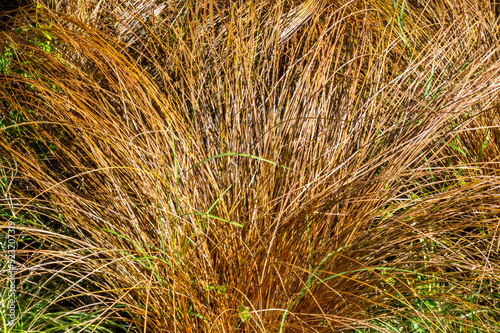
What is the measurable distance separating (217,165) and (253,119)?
0.71 feet

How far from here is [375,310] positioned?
133 centimetres

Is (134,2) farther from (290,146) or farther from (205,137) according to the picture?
(290,146)

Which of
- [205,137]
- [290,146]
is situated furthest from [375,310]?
[205,137]

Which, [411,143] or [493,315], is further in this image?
[493,315]

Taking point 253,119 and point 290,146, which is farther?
point 253,119

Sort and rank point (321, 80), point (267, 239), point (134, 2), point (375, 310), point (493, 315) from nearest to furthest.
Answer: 1. point (267, 239)
2. point (375, 310)
3. point (493, 315)
4. point (321, 80)
5. point (134, 2)

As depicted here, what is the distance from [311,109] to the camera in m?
1.53

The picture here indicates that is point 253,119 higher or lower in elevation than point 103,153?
lower

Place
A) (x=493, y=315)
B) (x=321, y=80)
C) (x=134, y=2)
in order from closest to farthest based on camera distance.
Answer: (x=493, y=315) < (x=321, y=80) < (x=134, y=2)

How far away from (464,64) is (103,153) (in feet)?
4.00

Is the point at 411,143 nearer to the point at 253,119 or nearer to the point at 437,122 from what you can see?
the point at 437,122

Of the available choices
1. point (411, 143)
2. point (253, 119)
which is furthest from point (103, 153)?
point (411, 143)

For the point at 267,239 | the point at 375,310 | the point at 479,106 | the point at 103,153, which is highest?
the point at 103,153

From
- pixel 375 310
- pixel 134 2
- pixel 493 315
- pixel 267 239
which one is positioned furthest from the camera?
pixel 134 2
